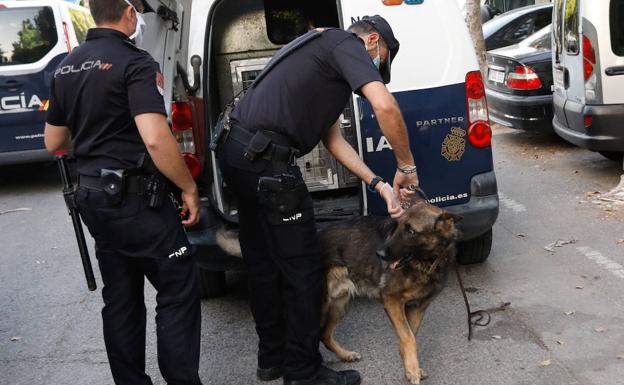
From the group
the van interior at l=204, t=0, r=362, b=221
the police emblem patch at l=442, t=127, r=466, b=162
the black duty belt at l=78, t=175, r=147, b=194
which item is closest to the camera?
the black duty belt at l=78, t=175, r=147, b=194

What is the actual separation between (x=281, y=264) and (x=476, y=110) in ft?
5.61

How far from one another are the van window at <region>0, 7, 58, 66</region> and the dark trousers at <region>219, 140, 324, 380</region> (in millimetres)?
6416

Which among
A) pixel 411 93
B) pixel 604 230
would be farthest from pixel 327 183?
pixel 604 230

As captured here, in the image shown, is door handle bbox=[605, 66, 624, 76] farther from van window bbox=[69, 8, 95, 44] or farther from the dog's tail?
van window bbox=[69, 8, 95, 44]

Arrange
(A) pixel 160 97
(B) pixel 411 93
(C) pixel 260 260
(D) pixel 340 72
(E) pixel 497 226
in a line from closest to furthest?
(A) pixel 160 97
(D) pixel 340 72
(C) pixel 260 260
(B) pixel 411 93
(E) pixel 497 226

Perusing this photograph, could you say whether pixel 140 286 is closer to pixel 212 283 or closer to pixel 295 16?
pixel 212 283

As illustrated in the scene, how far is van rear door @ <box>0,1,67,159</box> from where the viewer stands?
339 inches

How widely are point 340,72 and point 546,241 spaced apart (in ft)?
10.2

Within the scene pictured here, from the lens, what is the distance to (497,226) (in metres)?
6.00

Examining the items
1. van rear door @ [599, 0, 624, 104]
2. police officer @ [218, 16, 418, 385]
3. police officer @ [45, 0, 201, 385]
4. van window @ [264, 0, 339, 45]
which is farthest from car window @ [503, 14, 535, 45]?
police officer @ [45, 0, 201, 385]

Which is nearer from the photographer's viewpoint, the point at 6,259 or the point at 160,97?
the point at 160,97

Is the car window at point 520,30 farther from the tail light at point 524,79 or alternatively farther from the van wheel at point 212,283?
the van wheel at point 212,283

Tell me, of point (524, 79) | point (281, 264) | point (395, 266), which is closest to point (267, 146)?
point (281, 264)

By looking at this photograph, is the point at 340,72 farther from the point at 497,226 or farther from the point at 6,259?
the point at 6,259
